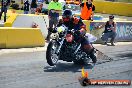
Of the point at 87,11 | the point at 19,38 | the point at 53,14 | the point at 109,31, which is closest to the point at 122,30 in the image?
the point at 109,31

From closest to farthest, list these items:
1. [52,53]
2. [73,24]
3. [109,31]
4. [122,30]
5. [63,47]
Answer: [52,53] → [63,47] → [73,24] → [109,31] → [122,30]

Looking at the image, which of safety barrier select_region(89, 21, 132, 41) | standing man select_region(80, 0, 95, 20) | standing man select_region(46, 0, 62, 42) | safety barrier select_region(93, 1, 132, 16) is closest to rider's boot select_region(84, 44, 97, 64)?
standing man select_region(46, 0, 62, 42)

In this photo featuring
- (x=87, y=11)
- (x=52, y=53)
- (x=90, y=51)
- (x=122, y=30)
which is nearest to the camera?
(x=52, y=53)

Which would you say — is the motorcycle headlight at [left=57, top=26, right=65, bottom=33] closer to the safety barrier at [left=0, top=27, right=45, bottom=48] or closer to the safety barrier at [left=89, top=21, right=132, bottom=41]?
the safety barrier at [left=0, top=27, right=45, bottom=48]

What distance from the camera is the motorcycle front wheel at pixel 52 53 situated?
10.8 meters

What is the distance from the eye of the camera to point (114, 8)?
38.9m

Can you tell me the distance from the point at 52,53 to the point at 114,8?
94.3 ft

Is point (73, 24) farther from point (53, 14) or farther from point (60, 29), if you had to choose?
point (53, 14)

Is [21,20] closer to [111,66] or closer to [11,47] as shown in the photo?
[11,47]

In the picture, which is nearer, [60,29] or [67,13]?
[60,29]

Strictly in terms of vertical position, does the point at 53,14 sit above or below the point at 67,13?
below

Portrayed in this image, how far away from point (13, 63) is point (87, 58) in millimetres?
2236

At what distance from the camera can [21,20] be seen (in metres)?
Result: 17.6

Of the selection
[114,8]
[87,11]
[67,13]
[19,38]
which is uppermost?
[67,13]
